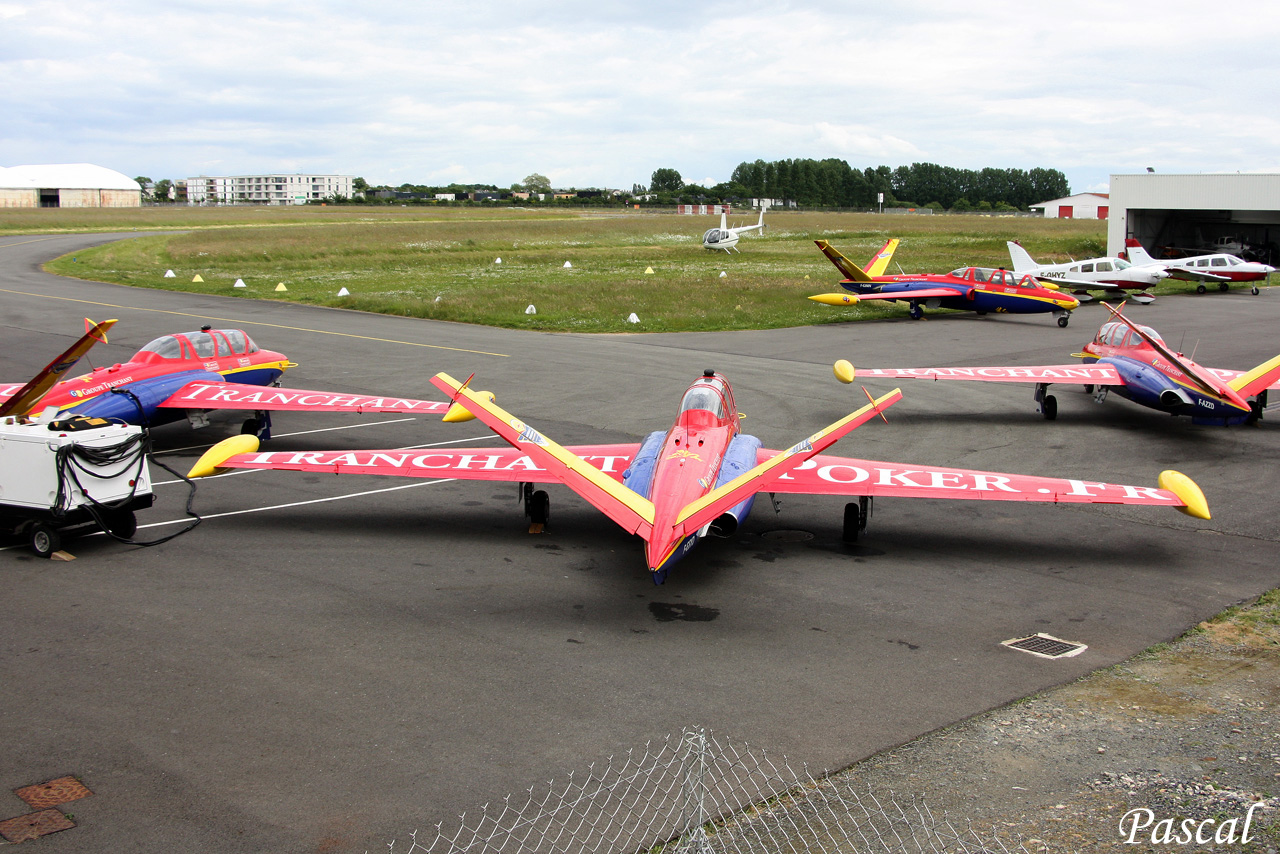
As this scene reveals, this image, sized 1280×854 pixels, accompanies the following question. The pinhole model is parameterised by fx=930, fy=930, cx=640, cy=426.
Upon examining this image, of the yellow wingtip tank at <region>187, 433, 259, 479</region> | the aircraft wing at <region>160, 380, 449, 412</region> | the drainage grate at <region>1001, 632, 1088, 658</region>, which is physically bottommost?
the drainage grate at <region>1001, 632, 1088, 658</region>

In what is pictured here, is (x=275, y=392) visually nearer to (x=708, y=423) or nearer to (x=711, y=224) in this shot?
(x=708, y=423)

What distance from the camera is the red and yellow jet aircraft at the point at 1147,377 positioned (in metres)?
Answer: 18.3

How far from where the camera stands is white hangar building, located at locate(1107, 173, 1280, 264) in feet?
184

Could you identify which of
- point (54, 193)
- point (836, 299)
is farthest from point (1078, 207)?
point (54, 193)

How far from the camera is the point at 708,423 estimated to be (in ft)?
44.4

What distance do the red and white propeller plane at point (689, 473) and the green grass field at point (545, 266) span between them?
23.1m

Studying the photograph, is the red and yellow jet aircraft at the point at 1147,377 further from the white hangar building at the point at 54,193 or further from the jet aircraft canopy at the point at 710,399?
the white hangar building at the point at 54,193

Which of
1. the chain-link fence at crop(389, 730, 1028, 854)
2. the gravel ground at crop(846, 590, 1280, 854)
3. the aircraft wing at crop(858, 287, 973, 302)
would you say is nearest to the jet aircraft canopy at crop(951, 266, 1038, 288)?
the aircraft wing at crop(858, 287, 973, 302)

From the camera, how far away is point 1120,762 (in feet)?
25.7

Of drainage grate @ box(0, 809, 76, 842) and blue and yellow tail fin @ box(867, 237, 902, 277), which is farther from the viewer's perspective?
blue and yellow tail fin @ box(867, 237, 902, 277)

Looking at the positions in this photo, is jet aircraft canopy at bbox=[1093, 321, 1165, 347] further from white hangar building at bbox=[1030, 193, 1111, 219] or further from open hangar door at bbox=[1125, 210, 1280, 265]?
white hangar building at bbox=[1030, 193, 1111, 219]

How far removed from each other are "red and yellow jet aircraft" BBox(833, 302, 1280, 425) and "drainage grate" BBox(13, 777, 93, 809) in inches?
524

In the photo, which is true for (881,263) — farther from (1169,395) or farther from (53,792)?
(53,792)

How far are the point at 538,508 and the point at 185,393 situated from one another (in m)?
8.62
